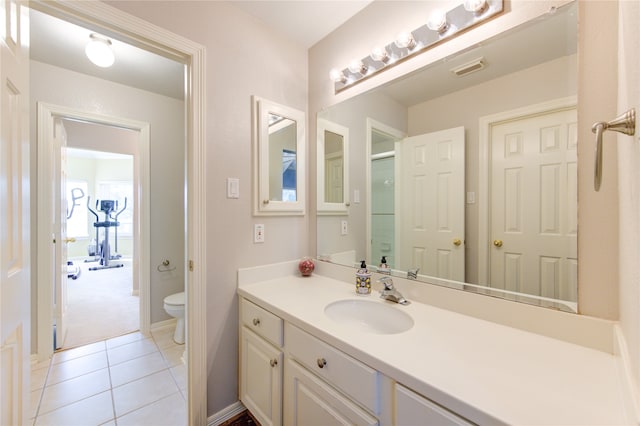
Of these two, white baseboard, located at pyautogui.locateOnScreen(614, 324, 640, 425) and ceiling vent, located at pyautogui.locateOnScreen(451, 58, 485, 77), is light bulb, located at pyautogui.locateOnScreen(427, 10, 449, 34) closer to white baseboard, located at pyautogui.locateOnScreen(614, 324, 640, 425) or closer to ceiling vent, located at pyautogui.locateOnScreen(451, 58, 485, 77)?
ceiling vent, located at pyautogui.locateOnScreen(451, 58, 485, 77)

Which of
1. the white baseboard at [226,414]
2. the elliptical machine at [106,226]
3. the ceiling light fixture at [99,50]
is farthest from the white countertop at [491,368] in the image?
the elliptical machine at [106,226]

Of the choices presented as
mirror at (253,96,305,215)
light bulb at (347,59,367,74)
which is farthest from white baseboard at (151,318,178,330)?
light bulb at (347,59,367,74)

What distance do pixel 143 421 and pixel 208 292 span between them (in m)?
0.88

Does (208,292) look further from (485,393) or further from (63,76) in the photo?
(63,76)

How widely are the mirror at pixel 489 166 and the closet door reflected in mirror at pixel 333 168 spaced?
0.22m

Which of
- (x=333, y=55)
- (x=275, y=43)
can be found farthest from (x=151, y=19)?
(x=333, y=55)

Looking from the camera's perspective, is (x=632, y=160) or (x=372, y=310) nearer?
(x=632, y=160)

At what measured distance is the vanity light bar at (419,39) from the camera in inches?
41.9

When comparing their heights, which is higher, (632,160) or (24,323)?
(632,160)

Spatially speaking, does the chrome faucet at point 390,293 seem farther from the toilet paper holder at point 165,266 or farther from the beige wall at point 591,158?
the toilet paper holder at point 165,266

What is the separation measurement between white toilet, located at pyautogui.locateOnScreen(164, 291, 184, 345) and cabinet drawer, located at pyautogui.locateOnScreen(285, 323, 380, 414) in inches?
66.6

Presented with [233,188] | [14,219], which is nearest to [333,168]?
[233,188]

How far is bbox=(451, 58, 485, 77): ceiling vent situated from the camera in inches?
43.6

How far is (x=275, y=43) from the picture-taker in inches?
→ 68.2
